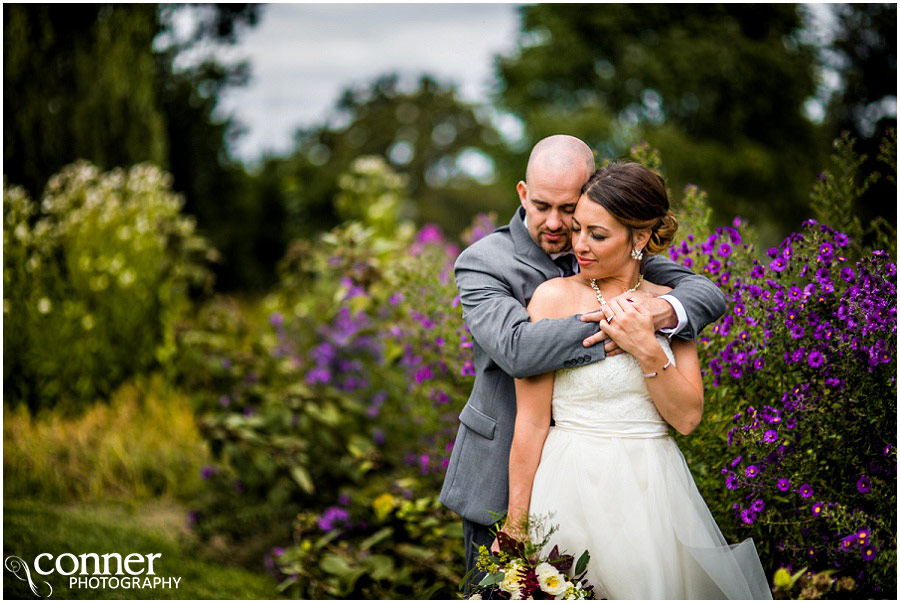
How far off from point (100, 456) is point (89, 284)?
154 centimetres

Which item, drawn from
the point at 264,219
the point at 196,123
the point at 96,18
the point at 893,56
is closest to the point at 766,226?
the point at 893,56

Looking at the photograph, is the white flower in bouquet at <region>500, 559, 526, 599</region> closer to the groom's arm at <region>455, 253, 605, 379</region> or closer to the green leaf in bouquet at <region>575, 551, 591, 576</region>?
the green leaf in bouquet at <region>575, 551, 591, 576</region>

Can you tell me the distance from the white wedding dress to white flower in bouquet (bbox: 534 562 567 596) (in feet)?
0.37

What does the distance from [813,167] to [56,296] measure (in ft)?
55.2

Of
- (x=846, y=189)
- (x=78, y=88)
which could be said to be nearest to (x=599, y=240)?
(x=846, y=189)

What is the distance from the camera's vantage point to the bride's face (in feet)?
7.65

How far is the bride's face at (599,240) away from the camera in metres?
2.33

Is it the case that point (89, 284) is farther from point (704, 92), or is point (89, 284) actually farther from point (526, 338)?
point (704, 92)

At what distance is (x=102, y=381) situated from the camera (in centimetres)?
618

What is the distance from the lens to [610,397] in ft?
7.80

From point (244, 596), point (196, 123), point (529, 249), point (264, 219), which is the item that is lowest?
point (244, 596)

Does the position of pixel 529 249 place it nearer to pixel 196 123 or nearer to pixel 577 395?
pixel 577 395

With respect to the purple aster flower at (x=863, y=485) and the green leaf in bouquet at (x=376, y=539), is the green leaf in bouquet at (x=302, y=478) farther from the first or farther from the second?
the purple aster flower at (x=863, y=485)

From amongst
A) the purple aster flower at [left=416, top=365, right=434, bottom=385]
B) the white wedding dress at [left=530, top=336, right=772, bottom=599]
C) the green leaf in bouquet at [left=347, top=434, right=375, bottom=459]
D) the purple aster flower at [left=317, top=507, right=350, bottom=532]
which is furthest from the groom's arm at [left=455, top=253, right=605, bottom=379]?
the purple aster flower at [left=317, top=507, right=350, bottom=532]
